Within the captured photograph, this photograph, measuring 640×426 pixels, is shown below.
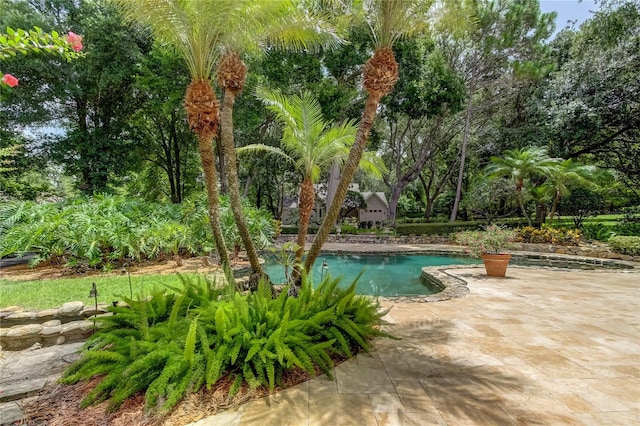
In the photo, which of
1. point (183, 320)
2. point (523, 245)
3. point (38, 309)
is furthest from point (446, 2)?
point (523, 245)

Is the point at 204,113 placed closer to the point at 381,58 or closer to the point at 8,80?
the point at 8,80

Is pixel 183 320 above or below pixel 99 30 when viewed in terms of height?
below

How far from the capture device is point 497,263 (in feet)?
30.8

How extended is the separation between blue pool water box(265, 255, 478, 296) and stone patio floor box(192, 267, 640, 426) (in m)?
3.27

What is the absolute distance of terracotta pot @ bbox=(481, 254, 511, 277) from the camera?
30.7 feet

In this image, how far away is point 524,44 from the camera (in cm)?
1886

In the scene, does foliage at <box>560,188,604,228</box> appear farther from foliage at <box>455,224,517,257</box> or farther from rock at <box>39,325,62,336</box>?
rock at <box>39,325,62,336</box>

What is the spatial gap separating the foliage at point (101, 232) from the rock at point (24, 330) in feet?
12.5

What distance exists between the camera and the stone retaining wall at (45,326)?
4.28 meters

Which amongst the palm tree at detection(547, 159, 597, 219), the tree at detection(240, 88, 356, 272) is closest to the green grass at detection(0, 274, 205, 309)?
the tree at detection(240, 88, 356, 272)

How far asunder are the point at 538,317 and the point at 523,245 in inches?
479

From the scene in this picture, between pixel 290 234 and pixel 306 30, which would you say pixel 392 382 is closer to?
pixel 306 30

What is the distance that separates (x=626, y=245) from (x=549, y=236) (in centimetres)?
329

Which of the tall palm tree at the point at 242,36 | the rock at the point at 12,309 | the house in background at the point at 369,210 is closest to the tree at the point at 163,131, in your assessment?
the tall palm tree at the point at 242,36
